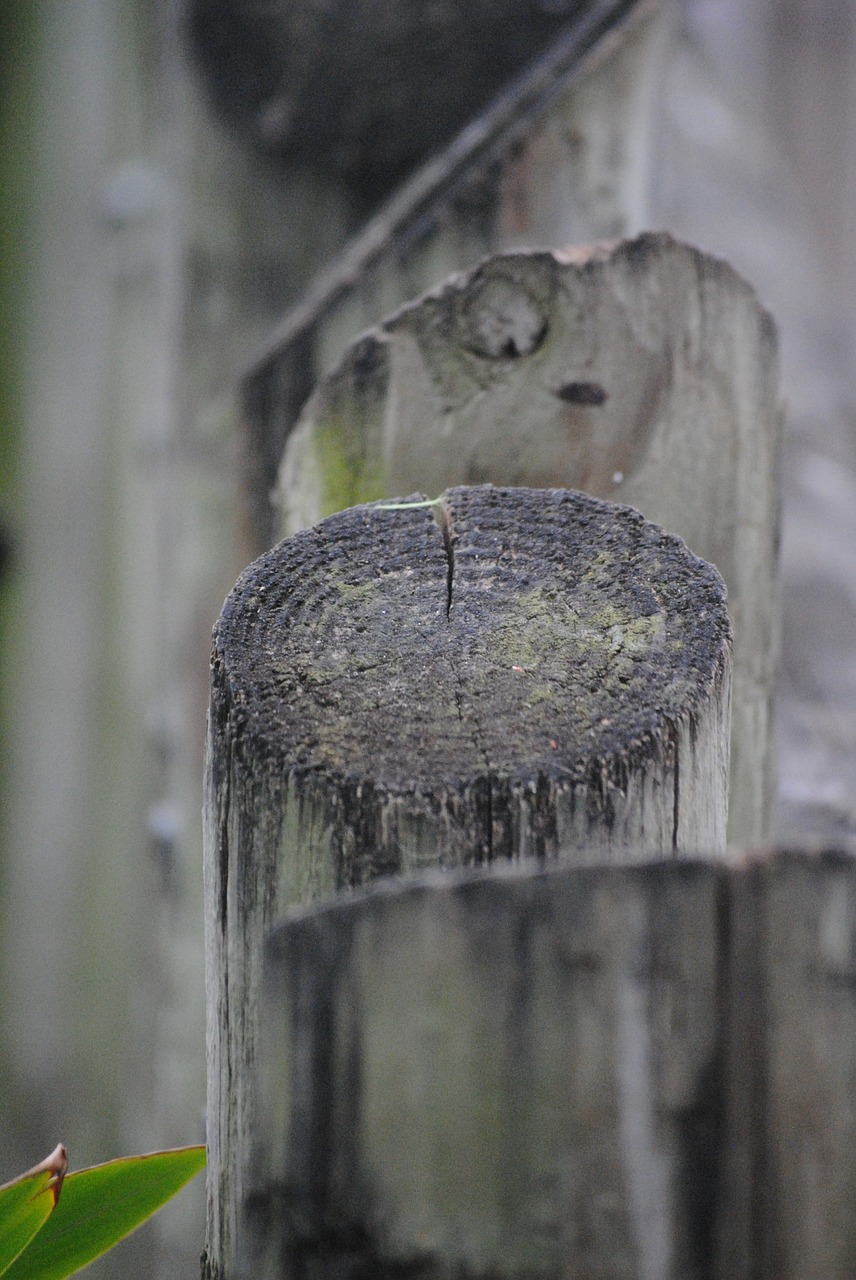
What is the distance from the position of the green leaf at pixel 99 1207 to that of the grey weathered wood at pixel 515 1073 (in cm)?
30

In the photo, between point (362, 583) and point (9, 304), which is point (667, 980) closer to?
point (362, 583)

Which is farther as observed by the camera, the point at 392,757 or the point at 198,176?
the point at 198,176

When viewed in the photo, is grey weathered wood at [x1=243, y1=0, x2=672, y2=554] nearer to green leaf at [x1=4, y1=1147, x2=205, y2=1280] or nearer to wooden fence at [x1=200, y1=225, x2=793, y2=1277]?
wooden fence at [x1=200, y1=225, x2=793, y2=1277]

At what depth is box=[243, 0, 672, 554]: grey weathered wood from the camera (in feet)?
4.33

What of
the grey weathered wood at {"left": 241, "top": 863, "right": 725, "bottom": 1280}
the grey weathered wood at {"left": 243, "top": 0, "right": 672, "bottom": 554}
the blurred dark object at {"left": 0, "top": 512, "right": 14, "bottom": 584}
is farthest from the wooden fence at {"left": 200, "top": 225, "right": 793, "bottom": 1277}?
the blurred dark object at {"left": 0, "top": 512, "right": 14, "bottom": 584}

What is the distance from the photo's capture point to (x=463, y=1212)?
495 millimetres

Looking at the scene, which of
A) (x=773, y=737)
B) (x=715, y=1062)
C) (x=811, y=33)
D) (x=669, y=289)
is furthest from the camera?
(x=811, y=33)

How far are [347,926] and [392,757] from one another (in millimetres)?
144

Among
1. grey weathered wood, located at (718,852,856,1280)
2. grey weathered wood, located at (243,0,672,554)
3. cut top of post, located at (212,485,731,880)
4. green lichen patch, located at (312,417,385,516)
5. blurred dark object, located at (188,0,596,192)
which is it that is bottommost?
grey weathered wood, located at (718,852,856,1280)

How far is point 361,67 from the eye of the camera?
2125mm

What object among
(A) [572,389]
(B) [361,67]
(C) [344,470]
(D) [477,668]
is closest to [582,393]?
(A) [572,389]

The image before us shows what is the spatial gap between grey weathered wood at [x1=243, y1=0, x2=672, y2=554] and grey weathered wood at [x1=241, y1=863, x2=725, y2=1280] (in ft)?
2.80

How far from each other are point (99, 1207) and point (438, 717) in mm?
358

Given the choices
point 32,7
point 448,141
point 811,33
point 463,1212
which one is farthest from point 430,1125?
point 811,33
